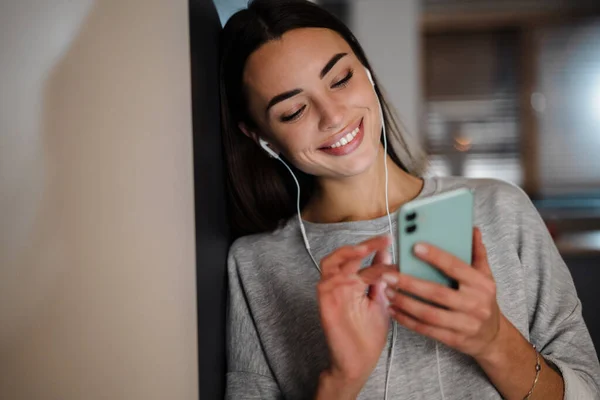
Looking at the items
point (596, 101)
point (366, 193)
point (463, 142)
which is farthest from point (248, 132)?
point (596, 101)

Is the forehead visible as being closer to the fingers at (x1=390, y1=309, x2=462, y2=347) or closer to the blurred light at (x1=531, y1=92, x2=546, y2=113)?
the fingers at (x1=390, y1=309, x2=462, y2=347)

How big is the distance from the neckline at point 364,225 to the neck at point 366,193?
0.02m

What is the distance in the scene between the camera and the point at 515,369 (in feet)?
2.74

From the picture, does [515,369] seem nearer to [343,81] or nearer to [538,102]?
[343,81]

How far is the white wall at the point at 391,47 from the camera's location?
3201mm

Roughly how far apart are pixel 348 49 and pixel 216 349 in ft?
2.03

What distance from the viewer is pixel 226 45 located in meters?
1.06

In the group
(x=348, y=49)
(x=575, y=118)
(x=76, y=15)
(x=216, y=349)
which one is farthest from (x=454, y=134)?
(x=76, y=15)

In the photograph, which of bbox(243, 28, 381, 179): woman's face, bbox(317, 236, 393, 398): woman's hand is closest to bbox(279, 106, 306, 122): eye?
bbox(243, 28, 381, 179): woman's face

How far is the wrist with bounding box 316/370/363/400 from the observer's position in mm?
811

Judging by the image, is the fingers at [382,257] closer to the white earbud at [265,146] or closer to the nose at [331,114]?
the nose at [331,114]

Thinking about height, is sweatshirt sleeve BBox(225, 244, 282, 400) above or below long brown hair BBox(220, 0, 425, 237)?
below

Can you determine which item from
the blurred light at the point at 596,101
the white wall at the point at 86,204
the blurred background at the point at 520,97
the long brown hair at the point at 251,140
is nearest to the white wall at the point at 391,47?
the blurred background at the point at 520,97

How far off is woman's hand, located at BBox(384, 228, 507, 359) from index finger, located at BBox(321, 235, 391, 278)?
4cm
